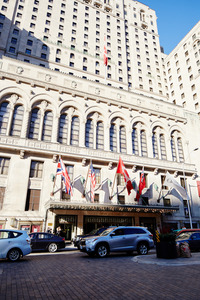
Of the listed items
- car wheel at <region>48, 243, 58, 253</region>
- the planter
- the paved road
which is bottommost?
the paved road

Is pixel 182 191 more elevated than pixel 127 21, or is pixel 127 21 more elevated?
pixel 127 21

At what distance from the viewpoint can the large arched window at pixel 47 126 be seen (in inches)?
1000

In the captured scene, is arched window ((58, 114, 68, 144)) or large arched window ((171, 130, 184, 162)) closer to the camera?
arched window ((58, 114, 68, 144))

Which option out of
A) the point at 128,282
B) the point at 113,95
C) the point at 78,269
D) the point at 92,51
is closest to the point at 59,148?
the point at 113,95

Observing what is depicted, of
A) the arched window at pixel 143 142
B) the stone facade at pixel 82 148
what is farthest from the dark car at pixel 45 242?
the arched window at pixel 143 142

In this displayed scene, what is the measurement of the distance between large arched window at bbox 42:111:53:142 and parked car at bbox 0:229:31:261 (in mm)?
15683

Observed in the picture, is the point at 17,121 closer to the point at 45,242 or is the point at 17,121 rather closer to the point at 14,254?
the point at 45,242

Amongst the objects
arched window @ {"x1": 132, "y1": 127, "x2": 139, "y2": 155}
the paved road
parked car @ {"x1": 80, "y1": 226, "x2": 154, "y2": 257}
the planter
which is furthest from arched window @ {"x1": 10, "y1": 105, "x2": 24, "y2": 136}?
the planter

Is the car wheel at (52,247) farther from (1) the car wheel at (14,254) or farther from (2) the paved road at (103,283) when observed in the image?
(2) the paved road at (103,283)

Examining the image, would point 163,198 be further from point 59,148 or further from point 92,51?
point 92,51

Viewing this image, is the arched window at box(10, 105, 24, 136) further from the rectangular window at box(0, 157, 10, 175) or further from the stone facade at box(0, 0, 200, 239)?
the rectangular window at box(0, 157, 10, 175)

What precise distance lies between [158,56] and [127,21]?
14.0m

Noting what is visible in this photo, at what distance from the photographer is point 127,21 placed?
193 feet

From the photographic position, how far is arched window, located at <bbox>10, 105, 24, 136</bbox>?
2408 centimetres
